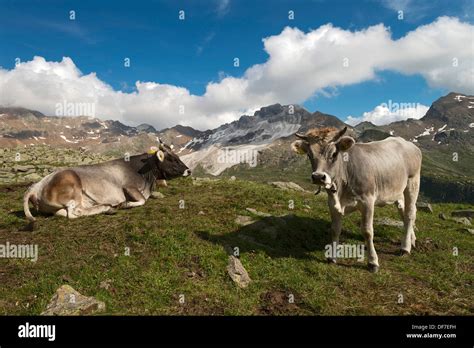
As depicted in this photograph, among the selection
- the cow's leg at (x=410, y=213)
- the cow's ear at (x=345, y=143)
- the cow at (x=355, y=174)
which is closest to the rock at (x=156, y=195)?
the cow at (x=355, y=174)

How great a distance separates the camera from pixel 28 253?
12.7 m

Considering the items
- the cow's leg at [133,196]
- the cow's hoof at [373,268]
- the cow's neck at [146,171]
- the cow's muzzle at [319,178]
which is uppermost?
the cow's neck at [146,171]

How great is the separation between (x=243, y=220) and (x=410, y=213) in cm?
683

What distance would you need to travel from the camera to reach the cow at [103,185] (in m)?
16.5

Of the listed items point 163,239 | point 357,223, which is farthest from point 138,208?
point 357,223

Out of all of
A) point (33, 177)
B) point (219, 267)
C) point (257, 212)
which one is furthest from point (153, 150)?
point (33, 177)

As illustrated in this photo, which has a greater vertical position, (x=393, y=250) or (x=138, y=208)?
(x=138, y=208)

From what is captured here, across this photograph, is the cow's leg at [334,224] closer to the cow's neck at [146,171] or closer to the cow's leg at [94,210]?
the cow's leg at [94,210]

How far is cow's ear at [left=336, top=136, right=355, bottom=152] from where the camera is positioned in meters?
12.5

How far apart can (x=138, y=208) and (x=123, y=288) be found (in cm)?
783

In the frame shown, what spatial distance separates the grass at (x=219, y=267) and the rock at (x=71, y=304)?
1.17 feet

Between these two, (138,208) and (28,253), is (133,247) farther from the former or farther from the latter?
(138,208)

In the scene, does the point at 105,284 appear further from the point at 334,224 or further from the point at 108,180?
the point at 108,180

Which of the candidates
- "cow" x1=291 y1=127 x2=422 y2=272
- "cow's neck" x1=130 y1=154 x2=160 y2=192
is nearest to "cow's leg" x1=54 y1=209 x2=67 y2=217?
"cow's neck" x1=130 y1=154 x2=160 y2=192
